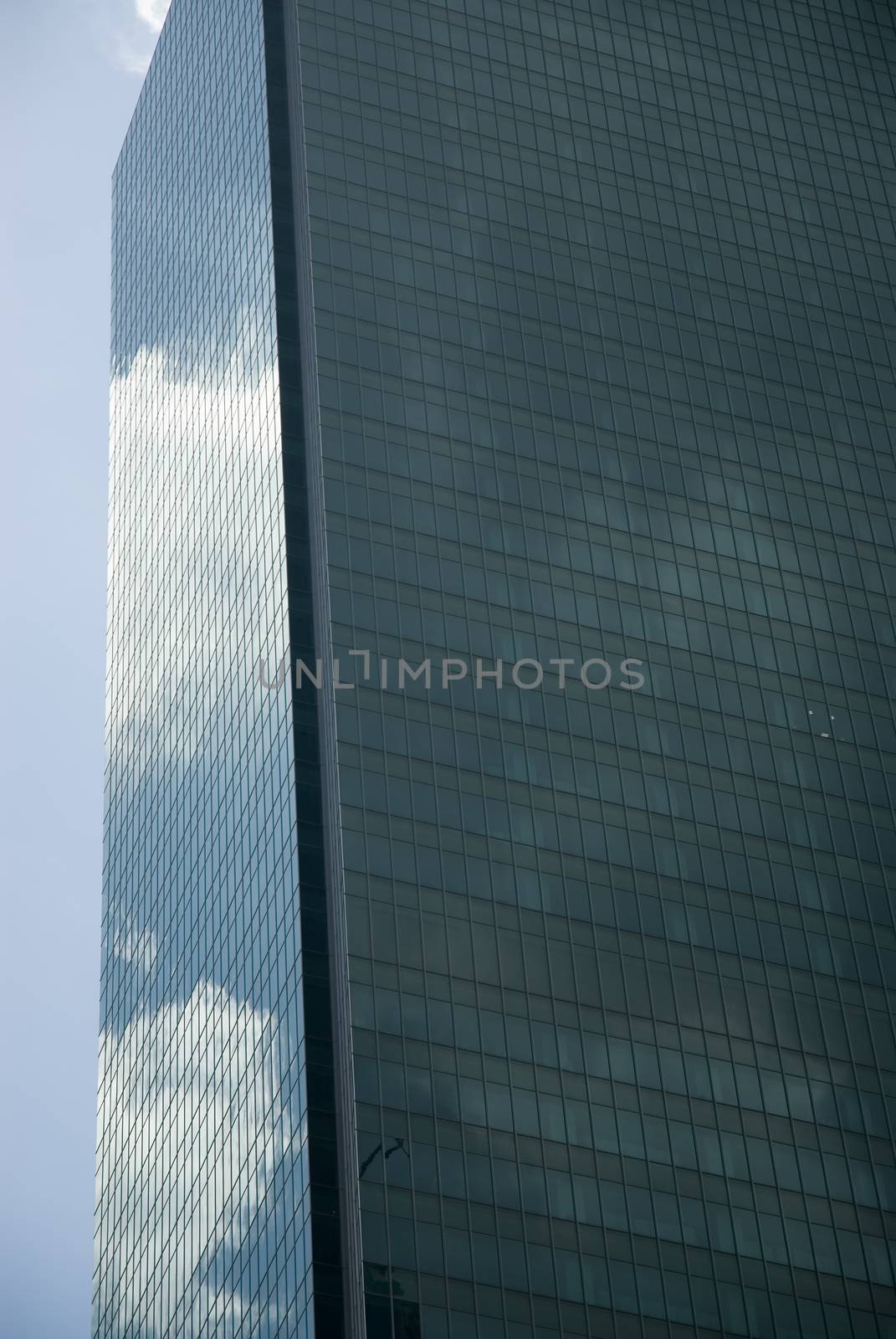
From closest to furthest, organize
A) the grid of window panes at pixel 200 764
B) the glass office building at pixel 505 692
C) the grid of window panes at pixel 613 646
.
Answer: the grid of window panes at pixel 613 646 < the glass office building at pixel 505 692 < the grid of window panes at pixel 200 764

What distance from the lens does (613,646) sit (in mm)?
115938

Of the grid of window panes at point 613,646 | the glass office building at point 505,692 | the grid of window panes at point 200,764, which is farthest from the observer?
the grid of window panes at point 200,764

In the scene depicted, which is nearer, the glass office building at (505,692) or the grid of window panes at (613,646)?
the grid of window panes at (613,646)

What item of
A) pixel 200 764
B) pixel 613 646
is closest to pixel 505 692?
pixel 613 646

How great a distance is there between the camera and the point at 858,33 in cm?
16400

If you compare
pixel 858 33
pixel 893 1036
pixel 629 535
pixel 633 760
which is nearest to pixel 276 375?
pixel 629 535

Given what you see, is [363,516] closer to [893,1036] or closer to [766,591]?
[766,591]

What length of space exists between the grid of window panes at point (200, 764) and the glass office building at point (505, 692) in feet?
1.64

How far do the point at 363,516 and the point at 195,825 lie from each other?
72.9 feet

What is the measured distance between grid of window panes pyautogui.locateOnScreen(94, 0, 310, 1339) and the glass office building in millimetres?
501

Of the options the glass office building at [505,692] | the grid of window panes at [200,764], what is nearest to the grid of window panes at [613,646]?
the glass office building at [505,692]

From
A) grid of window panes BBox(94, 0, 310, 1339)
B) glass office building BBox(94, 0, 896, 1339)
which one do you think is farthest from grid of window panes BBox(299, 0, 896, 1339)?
grid of window panes BBox(94, 0, 310, 1339)

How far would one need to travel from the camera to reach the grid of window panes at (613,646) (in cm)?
9419

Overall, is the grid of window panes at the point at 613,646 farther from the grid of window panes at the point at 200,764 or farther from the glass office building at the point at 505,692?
the grid of window panes at the point at 200,764
